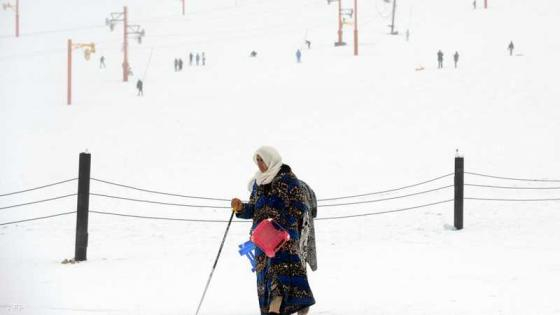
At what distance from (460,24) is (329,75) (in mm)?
15311

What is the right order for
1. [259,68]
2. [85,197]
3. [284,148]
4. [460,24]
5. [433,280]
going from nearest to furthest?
[433,280] < [85,197] < [284,148] < [259,68] < [460,24]

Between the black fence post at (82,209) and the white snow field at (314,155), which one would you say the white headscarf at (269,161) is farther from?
the black fence post at (82,209)

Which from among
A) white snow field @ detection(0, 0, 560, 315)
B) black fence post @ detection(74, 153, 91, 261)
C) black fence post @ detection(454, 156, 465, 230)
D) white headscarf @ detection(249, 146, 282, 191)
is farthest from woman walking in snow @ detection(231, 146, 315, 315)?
black fence post @ detection(454, 156, 465, 230)

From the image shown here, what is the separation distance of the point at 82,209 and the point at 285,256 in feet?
14.3

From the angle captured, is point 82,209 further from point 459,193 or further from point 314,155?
point 314,155

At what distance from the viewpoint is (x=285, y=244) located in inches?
212

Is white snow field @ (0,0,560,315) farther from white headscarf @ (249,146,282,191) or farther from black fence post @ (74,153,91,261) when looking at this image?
white headscarf @ (249,146,282,191)

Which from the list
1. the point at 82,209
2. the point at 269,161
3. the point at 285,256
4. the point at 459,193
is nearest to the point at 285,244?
the point at 285,256

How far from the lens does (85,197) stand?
9094 millimetres

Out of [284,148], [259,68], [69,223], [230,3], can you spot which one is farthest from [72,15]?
[69,223]

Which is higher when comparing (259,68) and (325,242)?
(259,68)

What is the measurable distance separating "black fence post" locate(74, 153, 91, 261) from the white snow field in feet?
0.94

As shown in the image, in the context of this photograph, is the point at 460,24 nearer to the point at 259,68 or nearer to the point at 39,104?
the point at 259,68

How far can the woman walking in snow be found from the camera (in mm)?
5309
